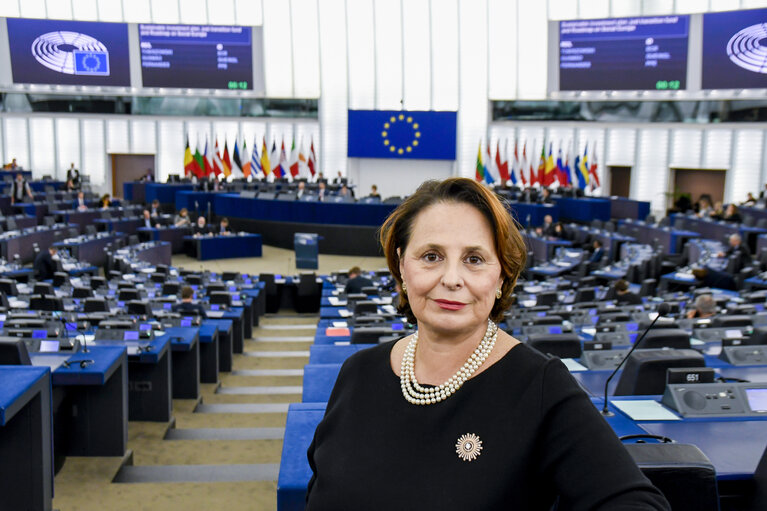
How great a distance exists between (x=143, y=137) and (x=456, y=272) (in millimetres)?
29719

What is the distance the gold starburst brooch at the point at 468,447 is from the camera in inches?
46.1

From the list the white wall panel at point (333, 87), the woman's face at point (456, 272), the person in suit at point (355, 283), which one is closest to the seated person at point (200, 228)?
the person in suit at point (355, 283)

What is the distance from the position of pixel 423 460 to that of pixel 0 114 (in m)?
30.7

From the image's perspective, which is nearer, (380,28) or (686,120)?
(686,120)

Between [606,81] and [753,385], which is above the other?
[606,81]

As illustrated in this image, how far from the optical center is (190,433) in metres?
6.40

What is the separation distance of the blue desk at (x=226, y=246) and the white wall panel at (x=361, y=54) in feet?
35.9

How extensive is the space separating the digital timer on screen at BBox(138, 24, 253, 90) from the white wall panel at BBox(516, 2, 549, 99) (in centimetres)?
1045

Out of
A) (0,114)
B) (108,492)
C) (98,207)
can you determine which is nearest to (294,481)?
(108,492)

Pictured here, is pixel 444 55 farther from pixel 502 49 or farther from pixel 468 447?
pixel 468 447

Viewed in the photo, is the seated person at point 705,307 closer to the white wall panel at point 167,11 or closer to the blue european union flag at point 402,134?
the blue european union flag at point 402,134

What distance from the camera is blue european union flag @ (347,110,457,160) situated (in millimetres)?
26203

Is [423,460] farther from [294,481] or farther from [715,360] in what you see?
[715,360]

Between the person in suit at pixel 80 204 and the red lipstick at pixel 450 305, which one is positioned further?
the person in suit at pixel 80 204
